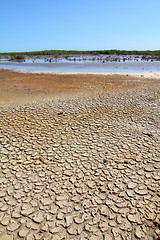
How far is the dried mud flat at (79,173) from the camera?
10.8ft

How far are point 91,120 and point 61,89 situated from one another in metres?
5.84

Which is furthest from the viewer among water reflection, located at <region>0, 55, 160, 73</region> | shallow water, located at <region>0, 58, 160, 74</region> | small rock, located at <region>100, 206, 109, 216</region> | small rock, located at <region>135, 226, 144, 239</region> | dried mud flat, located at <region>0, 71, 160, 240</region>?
water reflection, located at <region>0, 55, 160, 73</region>

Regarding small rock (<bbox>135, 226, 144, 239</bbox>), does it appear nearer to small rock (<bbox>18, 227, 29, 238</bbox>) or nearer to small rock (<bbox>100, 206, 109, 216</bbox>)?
small rock (<bbox>100, 206, 109, 216</bbox>)

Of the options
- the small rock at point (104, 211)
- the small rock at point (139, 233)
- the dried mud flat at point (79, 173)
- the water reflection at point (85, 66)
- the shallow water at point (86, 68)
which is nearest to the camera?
the small rock at point (139, 233)

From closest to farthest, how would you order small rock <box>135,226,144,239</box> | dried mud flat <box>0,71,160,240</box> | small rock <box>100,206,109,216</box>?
small rock <box>135,226,144,239</box> < dried mud flat <box>0,71,160,240</box> < small rock <box>100,206,109,216</box>

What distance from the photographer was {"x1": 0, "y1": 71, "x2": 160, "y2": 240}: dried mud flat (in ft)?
10.8

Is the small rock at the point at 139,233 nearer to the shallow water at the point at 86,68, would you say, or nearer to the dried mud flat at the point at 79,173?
the dried mud flat at the point at 79,173

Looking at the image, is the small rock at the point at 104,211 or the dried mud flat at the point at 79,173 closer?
the dried mud flat at the point at 79,173

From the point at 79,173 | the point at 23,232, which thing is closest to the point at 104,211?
the point at 79,173

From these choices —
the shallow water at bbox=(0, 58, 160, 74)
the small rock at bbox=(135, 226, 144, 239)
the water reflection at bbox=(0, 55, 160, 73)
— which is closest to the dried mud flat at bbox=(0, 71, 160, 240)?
the small rock at bbox=(135, 226, 144, 239)

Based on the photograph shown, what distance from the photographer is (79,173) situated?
15.0 ft

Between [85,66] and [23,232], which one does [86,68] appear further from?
[23,232]

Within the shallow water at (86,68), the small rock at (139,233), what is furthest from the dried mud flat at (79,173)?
the shallow water at (86,68)

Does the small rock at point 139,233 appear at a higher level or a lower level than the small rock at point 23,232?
higher
